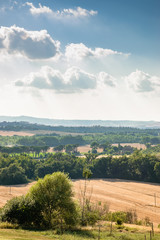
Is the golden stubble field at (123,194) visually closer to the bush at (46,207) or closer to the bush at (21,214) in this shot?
the bush at (46,207)

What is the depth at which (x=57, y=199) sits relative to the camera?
53.9 m

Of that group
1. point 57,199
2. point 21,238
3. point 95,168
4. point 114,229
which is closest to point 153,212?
point 114,229

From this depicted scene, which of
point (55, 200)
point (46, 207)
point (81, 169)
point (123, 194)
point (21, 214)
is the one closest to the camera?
point (21, 214)

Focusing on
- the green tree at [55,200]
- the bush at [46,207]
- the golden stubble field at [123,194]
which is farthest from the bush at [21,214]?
the golden stubble field at [123,194]

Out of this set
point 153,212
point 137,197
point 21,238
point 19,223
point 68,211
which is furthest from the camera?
point 137,197

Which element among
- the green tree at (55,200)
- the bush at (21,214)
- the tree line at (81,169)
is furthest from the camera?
the tree line at (81,169)

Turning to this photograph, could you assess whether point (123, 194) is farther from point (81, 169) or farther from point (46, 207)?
point (46, 207)

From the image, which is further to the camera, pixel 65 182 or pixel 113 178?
pixel 113 178

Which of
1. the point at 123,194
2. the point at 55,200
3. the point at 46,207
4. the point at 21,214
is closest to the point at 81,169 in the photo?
the point at 123,194

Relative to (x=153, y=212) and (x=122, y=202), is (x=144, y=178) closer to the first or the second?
(x=122, y=202)

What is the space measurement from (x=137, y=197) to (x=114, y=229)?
195 feet

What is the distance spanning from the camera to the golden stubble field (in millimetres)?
89312

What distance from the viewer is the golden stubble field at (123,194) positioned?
3516 inches

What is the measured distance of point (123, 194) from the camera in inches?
4395
